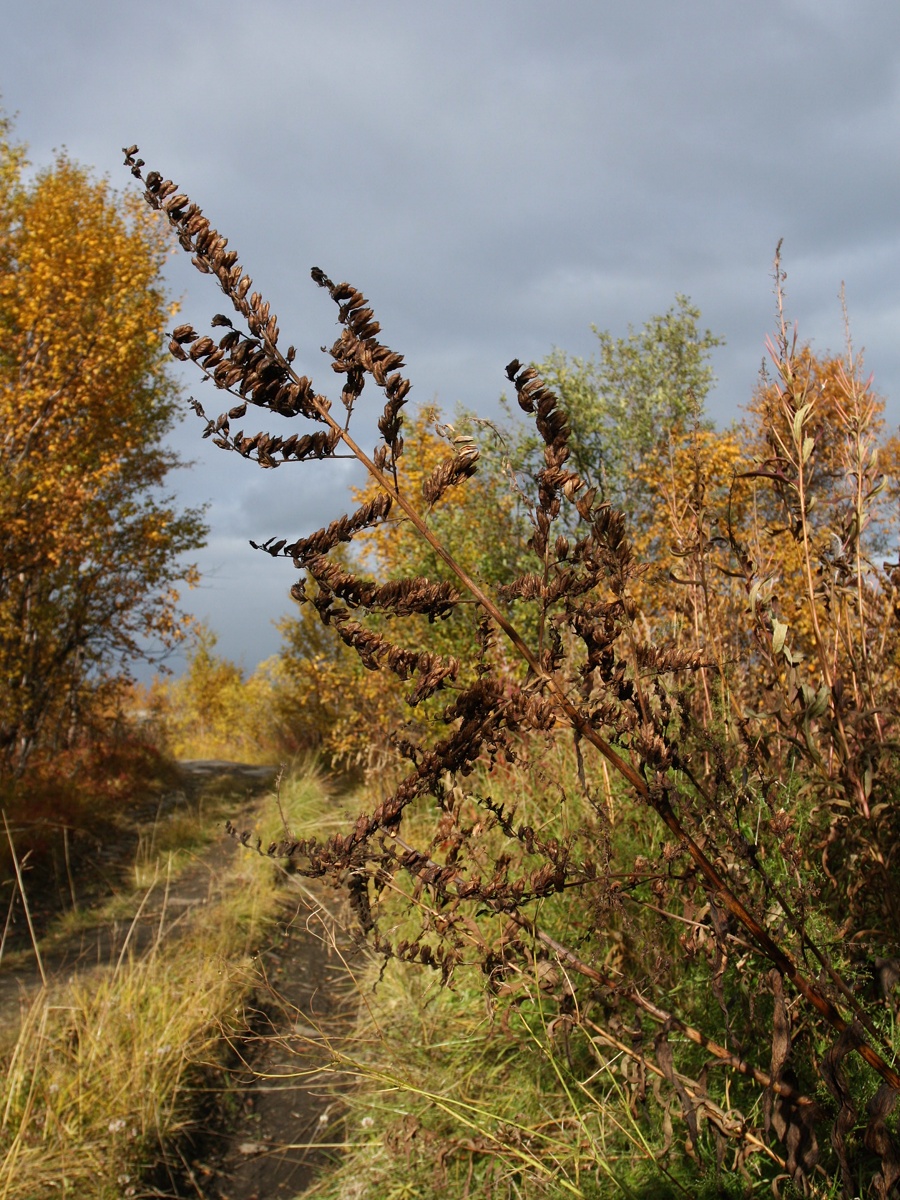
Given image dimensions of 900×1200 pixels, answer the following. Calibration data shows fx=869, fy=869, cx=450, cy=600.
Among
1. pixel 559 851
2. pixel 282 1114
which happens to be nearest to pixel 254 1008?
pixel 282 1114

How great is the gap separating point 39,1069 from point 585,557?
3.44 meters

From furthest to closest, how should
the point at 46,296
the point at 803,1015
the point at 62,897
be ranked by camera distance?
the point at 46,296 → the point at 62,897 → the point at 803,1015

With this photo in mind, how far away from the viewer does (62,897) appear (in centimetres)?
722

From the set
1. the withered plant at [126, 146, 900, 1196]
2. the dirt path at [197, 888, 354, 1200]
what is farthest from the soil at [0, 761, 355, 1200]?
the withered plant at [126, 146, 900, 1196]

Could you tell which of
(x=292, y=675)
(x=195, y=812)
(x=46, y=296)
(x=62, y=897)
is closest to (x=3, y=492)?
(x=46, y=296)

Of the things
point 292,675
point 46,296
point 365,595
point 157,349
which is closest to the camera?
point 365,595

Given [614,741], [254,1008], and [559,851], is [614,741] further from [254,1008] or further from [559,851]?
[254,1008]

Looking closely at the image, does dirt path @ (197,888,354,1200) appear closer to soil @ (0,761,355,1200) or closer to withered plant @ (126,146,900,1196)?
soil @ (0,761,355,1200)

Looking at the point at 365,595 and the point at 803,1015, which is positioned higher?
the point at 365,595

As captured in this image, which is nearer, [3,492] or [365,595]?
[365,595]

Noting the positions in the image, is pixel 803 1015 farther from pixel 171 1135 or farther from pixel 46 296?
pixel 46 296

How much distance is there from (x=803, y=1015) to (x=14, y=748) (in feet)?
34.5

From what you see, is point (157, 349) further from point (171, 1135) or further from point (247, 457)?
point (247, 457)

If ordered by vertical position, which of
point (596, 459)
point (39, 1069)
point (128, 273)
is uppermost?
point (128, 273)
